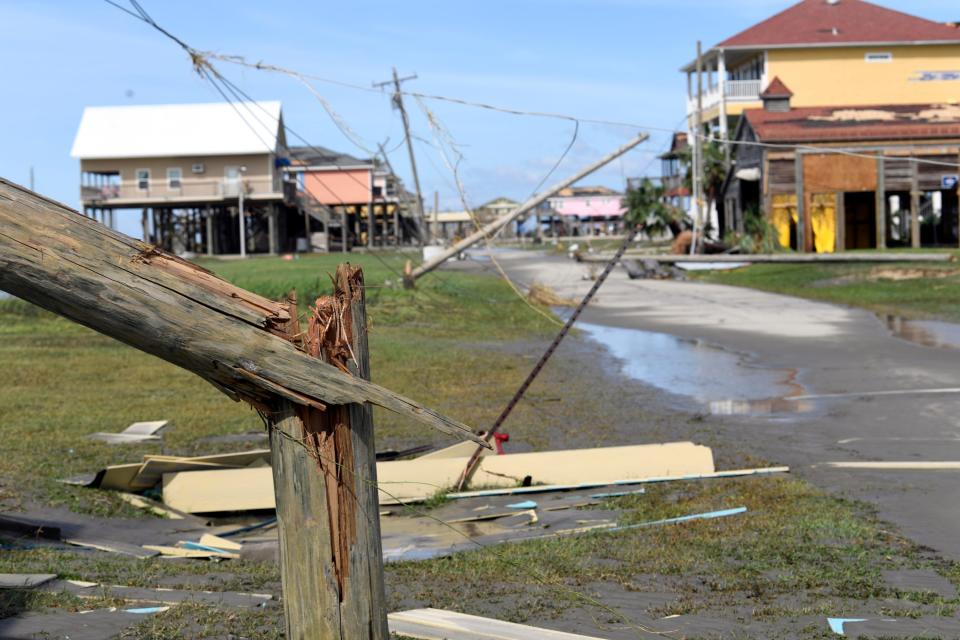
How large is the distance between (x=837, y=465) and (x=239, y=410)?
771cm

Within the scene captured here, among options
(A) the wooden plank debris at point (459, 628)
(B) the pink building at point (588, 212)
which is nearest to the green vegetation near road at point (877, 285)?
(A) the wooden plank debris at point (459, 628)

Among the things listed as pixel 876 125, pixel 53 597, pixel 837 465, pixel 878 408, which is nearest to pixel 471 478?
pixel 837 465

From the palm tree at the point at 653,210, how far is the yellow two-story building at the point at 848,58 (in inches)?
248

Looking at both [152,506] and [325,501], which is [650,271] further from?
[325,501]

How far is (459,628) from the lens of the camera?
5629mm

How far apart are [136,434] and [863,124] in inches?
1426

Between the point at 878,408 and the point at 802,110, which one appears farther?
the point at 802,110

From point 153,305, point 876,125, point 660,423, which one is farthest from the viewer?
point 876,125

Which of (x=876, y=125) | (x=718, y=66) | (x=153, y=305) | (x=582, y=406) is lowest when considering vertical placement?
(x=582, y=406)

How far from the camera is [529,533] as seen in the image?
9.16 meters

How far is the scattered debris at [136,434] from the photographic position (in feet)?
43.1

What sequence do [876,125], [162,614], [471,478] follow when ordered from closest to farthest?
1. [162,614]
2. [471,478]
3. [876,125]

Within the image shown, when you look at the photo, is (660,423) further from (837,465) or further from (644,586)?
(644,586)

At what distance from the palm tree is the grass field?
112ft
